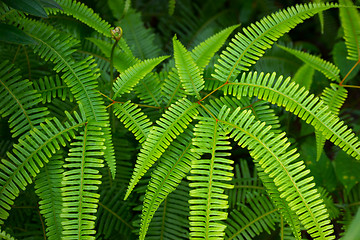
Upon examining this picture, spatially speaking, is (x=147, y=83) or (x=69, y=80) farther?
(x=147, y=83)

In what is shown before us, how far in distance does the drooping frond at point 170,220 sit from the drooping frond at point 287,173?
66cm

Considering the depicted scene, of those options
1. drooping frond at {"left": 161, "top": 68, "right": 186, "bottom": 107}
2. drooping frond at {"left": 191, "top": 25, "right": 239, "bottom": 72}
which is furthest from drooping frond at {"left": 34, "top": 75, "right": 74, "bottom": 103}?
drooping frond at {"left": 191, "top": 25, "right": 239, "bottom": 72}

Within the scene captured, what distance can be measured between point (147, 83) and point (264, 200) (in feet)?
3.43

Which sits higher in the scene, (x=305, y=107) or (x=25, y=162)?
(x=305, y=107)

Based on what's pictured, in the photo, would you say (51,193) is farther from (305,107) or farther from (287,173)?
(305,107)

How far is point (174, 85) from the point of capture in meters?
1.77

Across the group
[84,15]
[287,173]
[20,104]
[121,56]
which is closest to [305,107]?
[287,173]

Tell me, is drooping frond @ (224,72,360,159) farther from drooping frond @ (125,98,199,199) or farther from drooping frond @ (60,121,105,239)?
drooping frond @ (60,121,105,239)

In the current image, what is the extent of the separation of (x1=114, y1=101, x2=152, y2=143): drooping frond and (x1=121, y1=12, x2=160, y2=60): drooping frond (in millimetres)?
933

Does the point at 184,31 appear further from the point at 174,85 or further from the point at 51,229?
the point at 51,229

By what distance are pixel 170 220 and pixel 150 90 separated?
2.68 feet

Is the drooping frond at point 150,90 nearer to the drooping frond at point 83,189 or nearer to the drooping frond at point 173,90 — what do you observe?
the drooping frond at point 173,90

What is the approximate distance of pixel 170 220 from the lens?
1811mm

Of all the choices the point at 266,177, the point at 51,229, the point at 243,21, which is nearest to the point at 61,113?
the point at 51,229
